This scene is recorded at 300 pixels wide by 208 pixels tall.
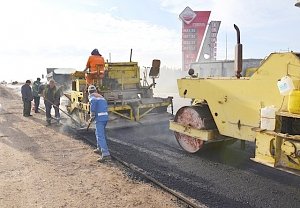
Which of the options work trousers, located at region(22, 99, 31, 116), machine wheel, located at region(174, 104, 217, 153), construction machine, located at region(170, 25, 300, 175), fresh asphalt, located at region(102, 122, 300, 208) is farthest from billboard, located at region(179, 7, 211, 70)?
construction machine, located at region(170, 25, 300, 175)

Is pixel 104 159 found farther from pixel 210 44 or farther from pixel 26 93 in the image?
pixel 210 44

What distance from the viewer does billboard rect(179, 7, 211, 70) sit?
65.5 ft

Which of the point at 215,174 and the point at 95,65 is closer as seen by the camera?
the point at 215,174

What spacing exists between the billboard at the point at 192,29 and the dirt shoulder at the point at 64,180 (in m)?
13.6

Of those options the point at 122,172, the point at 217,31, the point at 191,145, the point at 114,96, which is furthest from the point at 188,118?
the point at 217,31

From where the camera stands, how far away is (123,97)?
9.68 m

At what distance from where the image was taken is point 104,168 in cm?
582

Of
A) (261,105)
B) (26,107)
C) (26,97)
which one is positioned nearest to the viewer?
(261,105)

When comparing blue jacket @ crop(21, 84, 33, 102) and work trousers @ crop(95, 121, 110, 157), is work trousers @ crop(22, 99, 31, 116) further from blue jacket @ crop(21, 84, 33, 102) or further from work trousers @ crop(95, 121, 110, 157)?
work trousers @ crop(95, 121, 110, 157)

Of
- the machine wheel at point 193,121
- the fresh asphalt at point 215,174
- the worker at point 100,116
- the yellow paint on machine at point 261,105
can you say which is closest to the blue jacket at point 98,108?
the worker at point 100,116

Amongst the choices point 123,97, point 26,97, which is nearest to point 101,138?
point 123,97

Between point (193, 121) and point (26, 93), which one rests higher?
point (26, 93)

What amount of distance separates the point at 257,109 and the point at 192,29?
15988mm

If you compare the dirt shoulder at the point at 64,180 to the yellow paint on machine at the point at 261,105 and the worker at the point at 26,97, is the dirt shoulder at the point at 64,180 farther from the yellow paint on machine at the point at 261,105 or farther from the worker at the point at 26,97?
the worker at the point at 26,97
